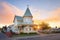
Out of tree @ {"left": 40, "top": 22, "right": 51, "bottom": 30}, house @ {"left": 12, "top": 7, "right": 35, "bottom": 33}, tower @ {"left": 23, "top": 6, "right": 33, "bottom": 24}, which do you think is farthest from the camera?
tower @ {"left": 23, "top": 6, "right": 33, "bottom": 24}

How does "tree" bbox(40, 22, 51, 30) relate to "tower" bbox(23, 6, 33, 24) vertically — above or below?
below

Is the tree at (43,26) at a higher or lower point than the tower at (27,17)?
lower

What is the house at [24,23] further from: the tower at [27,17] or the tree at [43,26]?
the tree at [43,26]

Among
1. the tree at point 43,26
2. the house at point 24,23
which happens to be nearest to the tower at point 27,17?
the house at point 24,23

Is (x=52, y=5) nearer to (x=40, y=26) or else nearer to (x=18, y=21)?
(x=40, y=26)

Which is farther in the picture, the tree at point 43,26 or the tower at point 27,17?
the tower at point 27,17

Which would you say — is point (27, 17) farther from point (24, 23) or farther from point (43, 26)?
point (43, 26)

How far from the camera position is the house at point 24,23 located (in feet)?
34.3

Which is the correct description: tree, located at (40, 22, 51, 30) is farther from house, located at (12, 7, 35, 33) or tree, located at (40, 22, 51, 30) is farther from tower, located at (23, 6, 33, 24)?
tower, located at (23, 6, 33, 24)

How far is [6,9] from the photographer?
7.76 m

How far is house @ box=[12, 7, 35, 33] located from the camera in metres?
10.5

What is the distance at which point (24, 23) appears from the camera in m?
10.9

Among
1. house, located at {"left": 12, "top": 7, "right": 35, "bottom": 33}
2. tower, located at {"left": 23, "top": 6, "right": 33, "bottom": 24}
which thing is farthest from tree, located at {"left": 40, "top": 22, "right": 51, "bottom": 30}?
tower, located at {"left": 23, "top": 6, "right": 33, "bottom": 24}

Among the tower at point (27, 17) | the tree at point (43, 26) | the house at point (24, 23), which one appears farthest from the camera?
the tower at point (27, 17)
